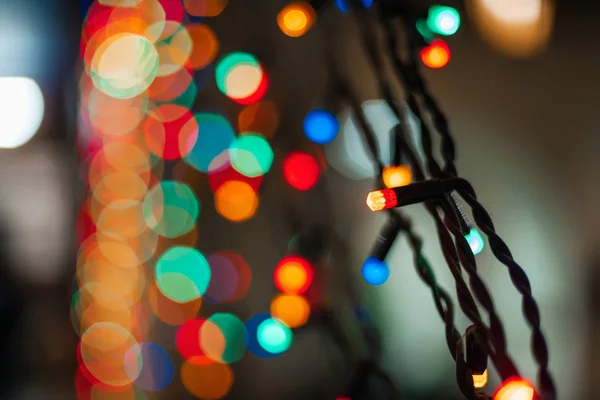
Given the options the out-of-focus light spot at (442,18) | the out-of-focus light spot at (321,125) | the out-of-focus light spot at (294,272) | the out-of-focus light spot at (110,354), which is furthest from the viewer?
the out-of-focus light spot at (110,354)

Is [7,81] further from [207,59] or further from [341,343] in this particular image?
[341,343]

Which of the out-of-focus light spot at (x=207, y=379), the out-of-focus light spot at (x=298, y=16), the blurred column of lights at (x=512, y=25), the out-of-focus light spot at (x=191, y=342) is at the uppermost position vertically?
the blurred column of lights at (x=512, y=25)

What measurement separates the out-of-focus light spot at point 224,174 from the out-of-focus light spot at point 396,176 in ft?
2.05

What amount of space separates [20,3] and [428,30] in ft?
3.24

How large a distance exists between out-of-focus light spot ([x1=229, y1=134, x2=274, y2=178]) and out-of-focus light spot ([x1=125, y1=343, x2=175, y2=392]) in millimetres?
425

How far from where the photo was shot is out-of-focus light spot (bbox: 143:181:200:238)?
1030 millimetres

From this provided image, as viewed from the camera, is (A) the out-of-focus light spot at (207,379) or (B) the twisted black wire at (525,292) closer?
(B) the twisted black wire at (525,292)

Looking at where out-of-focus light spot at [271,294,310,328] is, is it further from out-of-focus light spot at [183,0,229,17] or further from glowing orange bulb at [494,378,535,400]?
out-of-focus light spot at [183,0,229,17]

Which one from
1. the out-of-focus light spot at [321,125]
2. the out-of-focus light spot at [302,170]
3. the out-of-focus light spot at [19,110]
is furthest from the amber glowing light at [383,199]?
the out-of-focus light spot at [19,110]

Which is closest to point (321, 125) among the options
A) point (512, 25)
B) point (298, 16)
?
point (298, 16)

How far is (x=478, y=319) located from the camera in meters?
0.33

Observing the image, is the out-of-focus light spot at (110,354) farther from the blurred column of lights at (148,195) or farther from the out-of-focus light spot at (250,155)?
the out-of-focus light spot at (250,155)

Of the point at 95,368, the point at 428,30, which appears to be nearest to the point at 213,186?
the point at 95,368

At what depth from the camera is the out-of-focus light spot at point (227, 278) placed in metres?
1.06
